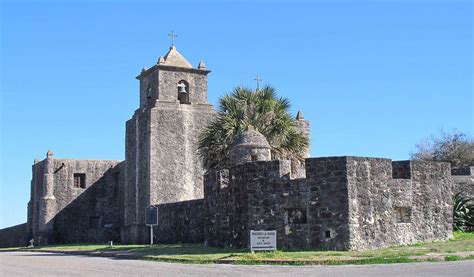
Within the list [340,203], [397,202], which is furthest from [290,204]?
[397,202]

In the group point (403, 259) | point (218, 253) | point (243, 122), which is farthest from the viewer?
point (243, 122)

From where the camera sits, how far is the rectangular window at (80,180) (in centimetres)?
4750

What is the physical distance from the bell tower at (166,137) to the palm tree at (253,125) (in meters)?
8.45

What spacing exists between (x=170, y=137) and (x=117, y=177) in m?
9.90

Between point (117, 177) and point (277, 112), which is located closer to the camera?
point (277, 112)

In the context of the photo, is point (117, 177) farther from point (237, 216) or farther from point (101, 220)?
point (237, 216)

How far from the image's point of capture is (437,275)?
1380cm

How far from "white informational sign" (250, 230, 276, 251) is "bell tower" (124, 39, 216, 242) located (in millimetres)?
17881

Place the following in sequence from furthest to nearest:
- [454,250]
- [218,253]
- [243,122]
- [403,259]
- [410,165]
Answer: [243,122] < [410,165] < [218,253] < [454,250] < [403,259]

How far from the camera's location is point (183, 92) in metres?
40.9

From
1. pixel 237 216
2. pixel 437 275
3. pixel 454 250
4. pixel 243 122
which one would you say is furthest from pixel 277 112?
pixel 437 275

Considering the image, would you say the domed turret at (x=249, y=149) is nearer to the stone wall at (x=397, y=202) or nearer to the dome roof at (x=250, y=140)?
the dome roof at (x=250, y=140)

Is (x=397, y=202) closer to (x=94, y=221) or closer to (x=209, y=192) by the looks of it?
(x=209, y=192)

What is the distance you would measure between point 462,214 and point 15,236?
118 ft
